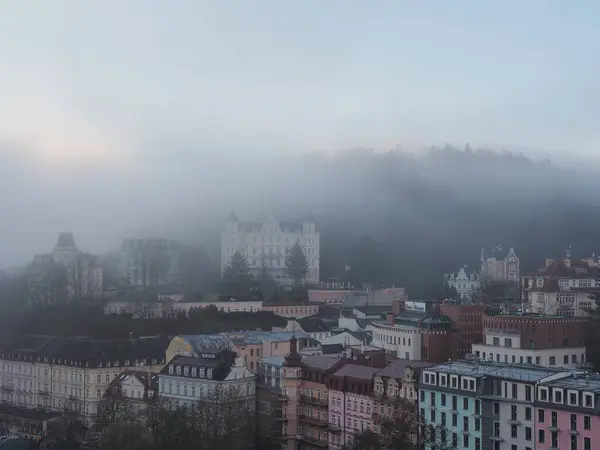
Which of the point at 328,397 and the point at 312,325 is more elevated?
the point at 312,325

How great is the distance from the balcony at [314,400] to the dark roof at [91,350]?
10684 millimetres

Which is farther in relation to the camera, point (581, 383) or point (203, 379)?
point (203, 379)

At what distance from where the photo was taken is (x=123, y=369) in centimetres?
3912

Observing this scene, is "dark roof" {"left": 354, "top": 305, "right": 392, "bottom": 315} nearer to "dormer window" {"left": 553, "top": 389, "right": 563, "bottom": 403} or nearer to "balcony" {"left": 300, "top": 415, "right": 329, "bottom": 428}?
"balcony" {"left": 300, "top": 415, "right": 329, "bottom": 428}

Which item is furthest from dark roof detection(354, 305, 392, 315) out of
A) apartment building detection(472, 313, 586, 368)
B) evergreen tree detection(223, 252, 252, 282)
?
apartment building detection(472, 313, 586, 368)

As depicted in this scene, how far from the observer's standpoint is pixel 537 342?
31672 millimetres

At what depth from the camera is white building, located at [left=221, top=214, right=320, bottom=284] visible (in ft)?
229

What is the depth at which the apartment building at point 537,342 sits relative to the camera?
31719mm

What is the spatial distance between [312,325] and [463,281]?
24171mm

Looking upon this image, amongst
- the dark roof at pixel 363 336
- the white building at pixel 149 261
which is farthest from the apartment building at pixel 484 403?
the white building at pixel 149 261

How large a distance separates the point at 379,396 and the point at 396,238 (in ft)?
175

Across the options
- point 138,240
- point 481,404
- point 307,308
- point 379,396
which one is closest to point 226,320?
point 307,308

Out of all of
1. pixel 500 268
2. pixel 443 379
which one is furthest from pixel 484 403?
pixel 500 268

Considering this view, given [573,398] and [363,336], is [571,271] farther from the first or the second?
[573,398]
